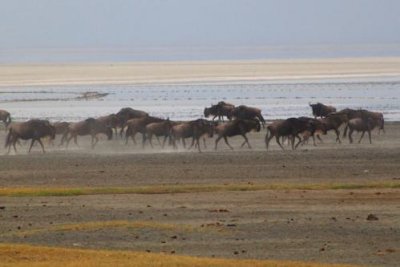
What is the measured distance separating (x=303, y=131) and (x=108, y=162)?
6.53 meters

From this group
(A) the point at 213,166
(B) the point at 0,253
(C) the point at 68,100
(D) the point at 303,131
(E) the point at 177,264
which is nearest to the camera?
(E) the point at 177,264

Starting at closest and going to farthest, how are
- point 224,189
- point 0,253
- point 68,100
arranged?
point 0,253 → point 224,189 → point 68,100

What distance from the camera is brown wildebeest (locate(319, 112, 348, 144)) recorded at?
3731 cm

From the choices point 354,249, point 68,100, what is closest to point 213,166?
point 354,249

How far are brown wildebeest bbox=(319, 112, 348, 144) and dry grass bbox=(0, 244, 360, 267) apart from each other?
71.6 feet

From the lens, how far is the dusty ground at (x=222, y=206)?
16.8 m

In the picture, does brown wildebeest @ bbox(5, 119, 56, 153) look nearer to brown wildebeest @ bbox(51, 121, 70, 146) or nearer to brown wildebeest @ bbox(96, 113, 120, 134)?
brown wildebeest @ bbox(51, 121, 70, 146)

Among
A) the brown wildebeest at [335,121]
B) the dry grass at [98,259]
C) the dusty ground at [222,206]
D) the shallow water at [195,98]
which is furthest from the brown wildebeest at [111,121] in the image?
the dry grass at [98,259]

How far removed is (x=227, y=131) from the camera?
3634 cm

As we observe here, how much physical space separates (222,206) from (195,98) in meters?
41.3

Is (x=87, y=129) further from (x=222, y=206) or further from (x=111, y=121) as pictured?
(x=222, y=206)

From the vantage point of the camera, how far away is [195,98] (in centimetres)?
6269

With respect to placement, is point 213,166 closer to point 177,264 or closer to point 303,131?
point 303,131

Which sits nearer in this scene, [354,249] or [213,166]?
[354,249]
